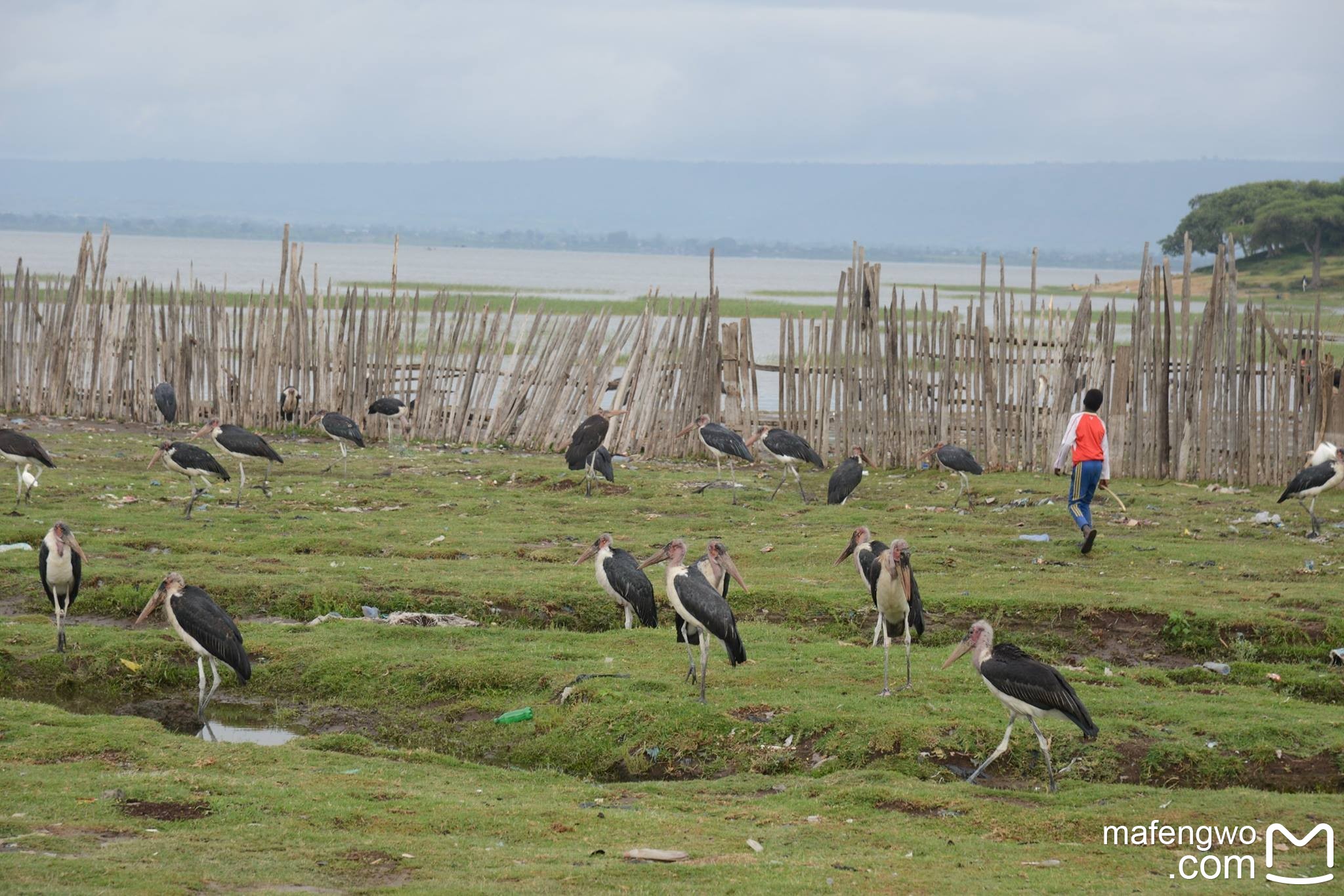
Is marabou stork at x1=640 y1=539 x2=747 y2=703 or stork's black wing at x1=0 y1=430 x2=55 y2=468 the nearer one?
marabou stork at x1=640 y1=539 x2=747 y2=703

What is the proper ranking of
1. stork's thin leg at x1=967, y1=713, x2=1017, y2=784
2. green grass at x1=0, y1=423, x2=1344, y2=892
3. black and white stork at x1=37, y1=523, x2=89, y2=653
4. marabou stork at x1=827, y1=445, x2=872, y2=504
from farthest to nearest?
marabou stork at x1=827, y1=445, x2=872, y2=504, black and white stork at x1=37, y1=523, x2=89, y2=653, stork's thin leg at x1=967, y1=713, x2=1017, y2=784, green grass at x1=0, y1=423, x2=1344, y2=892

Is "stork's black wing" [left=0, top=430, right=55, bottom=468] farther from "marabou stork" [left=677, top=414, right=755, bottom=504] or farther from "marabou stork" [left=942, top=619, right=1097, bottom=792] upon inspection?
"marabou stork" [left=942, top=619, right=1097, bottom=792]

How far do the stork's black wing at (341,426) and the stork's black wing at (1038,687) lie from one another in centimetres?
1312

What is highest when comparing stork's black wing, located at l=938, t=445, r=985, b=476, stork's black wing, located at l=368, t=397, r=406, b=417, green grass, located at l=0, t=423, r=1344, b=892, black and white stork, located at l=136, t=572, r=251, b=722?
stork's black wing, located at l=368, t=397, r=406, b=417

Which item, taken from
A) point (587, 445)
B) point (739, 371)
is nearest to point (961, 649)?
point (587, 445)

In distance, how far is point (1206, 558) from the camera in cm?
1385

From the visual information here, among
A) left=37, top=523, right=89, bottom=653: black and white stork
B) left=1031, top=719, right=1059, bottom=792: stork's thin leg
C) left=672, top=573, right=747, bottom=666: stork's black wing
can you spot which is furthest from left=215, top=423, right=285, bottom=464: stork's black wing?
left=1031, top=719, right=1059, bottom=792: stork's thin leg

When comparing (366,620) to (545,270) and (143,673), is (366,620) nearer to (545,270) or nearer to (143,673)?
(143,673)

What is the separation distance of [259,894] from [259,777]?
79.2 inches

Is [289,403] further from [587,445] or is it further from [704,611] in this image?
[704,611]

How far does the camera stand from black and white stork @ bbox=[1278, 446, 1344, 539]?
48.5 ft

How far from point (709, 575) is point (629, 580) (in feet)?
2.76

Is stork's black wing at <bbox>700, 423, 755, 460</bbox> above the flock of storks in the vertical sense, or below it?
above

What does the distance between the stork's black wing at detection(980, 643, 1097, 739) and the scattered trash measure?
129 inches
